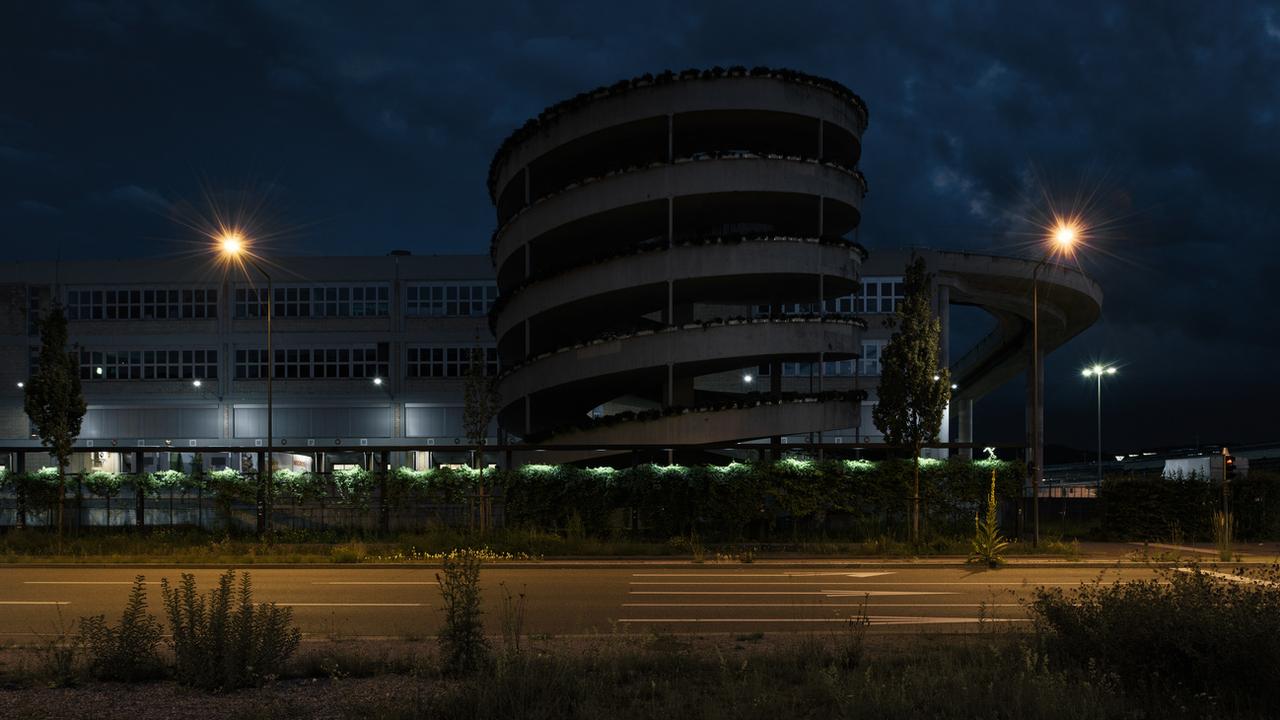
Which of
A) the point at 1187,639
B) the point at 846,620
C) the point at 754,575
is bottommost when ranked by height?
the point at 754,575

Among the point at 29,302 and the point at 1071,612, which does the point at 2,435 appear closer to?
the point at 29,302

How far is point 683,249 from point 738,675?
958 inches

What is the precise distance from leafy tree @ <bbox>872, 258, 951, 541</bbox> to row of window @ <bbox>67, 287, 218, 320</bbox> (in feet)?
160

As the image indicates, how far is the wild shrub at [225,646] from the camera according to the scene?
861 cm

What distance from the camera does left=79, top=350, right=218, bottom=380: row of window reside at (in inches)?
2344

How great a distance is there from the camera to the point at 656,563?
22156 millimetres

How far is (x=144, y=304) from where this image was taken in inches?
2397

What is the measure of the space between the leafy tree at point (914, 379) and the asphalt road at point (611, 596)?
17.3 feet

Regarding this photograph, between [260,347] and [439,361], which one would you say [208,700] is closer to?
[439,361]

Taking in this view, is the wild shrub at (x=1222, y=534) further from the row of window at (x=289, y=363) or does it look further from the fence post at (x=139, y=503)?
the row of window at (x=289, y=363)

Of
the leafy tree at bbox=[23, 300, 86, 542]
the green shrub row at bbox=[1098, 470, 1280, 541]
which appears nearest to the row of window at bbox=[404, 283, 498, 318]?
the leafy tree at bbox=[23, 300, 86, 542]

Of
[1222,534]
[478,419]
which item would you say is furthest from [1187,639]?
[478,419]

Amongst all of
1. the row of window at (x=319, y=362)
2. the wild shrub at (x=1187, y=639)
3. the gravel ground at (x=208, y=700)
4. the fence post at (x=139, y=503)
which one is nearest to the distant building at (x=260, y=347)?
the row of window at (x=319, y=362)

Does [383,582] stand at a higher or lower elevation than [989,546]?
lower
